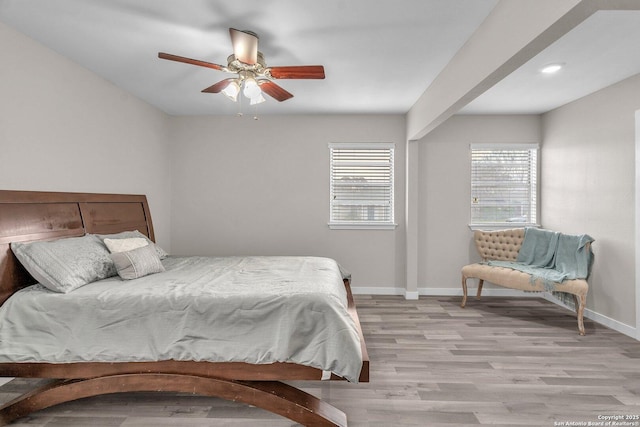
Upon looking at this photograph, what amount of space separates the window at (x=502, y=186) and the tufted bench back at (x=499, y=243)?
0.98ft

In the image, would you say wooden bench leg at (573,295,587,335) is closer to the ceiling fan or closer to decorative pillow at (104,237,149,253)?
the ceiling fan

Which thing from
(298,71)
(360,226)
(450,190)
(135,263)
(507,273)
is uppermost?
(298,71)

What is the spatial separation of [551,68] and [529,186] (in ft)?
6.93

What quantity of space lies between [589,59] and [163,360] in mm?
4096

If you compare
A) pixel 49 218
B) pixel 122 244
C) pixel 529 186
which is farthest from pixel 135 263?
pixel 529 186

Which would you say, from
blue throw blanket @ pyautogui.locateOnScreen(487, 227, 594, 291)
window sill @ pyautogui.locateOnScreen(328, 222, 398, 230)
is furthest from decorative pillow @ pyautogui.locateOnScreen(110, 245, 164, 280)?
blue throw blanket @ pyautogui.locateOnScreen(487, 227, 594, 291)

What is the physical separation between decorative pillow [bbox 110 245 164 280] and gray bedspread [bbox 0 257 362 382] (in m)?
0.42

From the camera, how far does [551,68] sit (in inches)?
127

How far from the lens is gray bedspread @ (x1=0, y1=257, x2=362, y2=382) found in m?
2.06

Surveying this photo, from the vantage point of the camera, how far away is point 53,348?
6.93 feet

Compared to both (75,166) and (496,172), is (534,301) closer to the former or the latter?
(496,172)

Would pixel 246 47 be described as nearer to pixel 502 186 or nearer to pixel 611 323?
pixel 502 186

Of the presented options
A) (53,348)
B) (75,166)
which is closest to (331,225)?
(75,166)

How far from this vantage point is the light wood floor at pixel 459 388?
2.14 metres
